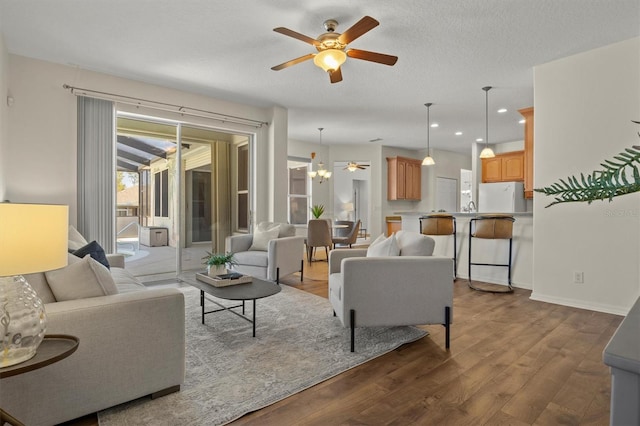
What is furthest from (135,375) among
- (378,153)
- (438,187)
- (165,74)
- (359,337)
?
(438,187)

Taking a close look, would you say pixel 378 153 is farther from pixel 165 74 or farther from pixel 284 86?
pixel 165 74

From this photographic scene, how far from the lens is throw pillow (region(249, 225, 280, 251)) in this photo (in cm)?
502

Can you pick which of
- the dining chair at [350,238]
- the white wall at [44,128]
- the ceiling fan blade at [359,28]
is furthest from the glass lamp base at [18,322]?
the dining chair at [350,238]

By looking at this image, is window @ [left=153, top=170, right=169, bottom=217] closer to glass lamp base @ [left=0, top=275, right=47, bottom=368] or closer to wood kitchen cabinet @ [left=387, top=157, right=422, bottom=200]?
glass lamp base @ [left=0, top=275, right=47, bottom=368]

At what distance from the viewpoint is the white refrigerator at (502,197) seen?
24.2ft

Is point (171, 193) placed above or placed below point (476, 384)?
above

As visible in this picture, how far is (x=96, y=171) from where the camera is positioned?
4395 mm

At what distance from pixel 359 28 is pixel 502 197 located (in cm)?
624

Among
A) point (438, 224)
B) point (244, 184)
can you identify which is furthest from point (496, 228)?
point (244, 184)

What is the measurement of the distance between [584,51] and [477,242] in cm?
260

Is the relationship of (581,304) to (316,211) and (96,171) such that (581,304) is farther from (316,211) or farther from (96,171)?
(96,171)

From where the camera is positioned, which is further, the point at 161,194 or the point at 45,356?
the point at 161,194

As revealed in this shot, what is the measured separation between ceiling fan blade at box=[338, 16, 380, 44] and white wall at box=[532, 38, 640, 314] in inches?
103

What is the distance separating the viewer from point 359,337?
2.83m
